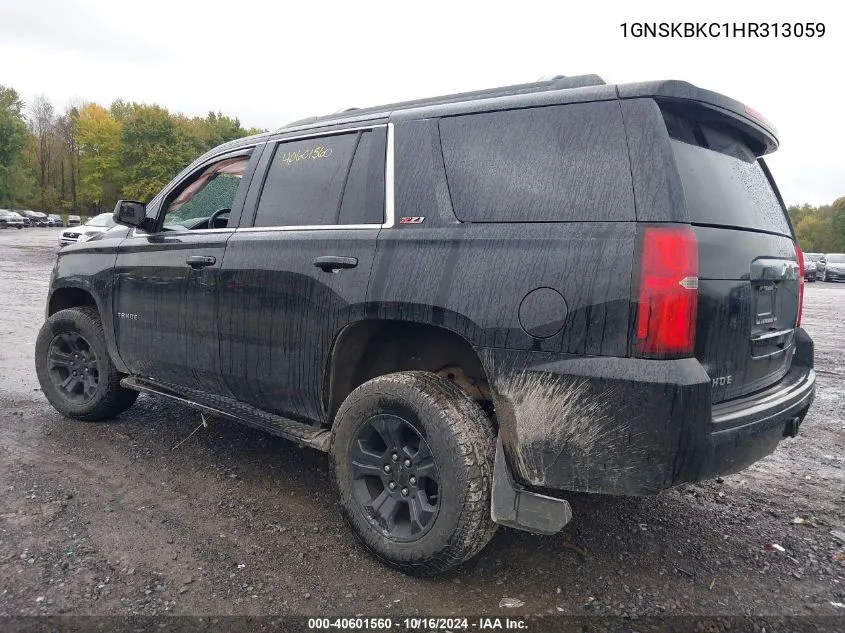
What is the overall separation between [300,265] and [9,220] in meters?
62.1

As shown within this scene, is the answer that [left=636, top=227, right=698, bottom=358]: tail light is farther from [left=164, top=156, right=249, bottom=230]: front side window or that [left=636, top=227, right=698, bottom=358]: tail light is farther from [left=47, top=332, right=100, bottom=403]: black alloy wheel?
[left=47, top=332, right=100, bottom=403]: black alloy wheel

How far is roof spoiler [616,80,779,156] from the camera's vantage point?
7.72 ft

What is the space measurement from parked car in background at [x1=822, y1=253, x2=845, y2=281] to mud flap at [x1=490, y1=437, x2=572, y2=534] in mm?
37401

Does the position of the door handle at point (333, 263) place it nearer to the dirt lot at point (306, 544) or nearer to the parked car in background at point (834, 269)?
the dirt lot at point (306, 544)

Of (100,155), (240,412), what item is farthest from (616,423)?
(100,155)

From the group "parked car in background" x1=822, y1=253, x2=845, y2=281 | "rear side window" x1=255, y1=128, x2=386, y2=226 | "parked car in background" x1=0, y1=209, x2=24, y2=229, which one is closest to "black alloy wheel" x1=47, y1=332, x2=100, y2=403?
"rear side window" x1=255, y1=128, x2=386, y2=226

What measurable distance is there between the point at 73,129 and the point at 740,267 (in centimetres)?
8807

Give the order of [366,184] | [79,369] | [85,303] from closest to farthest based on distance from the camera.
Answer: [366,184]
[79,369]
[85,303]

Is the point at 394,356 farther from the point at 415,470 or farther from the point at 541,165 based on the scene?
the point at 541,165

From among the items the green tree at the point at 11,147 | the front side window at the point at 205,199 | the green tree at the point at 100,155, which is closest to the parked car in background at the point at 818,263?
the front side window at the point at 205,199

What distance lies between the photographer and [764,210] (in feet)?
9.59

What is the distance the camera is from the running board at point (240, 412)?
10.3 ft

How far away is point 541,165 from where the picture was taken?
100 inches

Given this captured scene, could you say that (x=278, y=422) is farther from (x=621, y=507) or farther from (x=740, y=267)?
(x=740, y=267)
